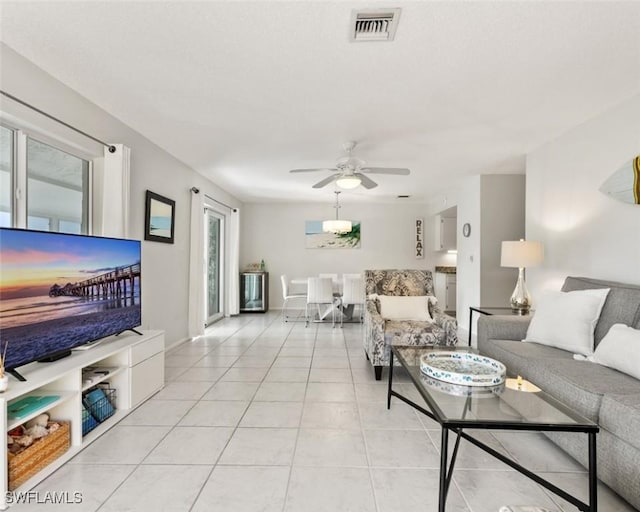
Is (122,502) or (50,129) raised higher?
(50,129)

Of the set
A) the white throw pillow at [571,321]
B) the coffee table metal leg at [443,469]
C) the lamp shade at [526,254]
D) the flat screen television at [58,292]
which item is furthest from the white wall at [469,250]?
the flat screen television at [58,292]

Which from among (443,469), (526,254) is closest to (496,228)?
(526,254)

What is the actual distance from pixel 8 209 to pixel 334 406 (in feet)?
8.13

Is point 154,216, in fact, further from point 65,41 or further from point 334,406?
point 334,406

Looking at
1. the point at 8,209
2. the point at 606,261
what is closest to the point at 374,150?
the point at 606,261

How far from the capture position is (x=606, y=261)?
9.04 ft

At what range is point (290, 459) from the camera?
6.25 feet

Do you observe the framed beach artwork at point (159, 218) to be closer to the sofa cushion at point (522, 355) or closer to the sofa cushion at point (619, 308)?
the sofa cushion at point (522, 355)

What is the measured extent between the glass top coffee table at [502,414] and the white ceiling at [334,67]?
71.5 inches

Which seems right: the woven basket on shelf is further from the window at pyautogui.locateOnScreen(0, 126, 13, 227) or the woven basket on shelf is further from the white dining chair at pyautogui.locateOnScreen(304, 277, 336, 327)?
the white dining chair at pyautogui.locateOnScreen(304, 277, 336, 327)

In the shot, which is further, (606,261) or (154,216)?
(154,216)

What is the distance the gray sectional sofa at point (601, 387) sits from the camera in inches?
58.3

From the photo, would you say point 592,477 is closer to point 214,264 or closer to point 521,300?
point 521,300

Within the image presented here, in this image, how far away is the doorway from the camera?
5855 mm
